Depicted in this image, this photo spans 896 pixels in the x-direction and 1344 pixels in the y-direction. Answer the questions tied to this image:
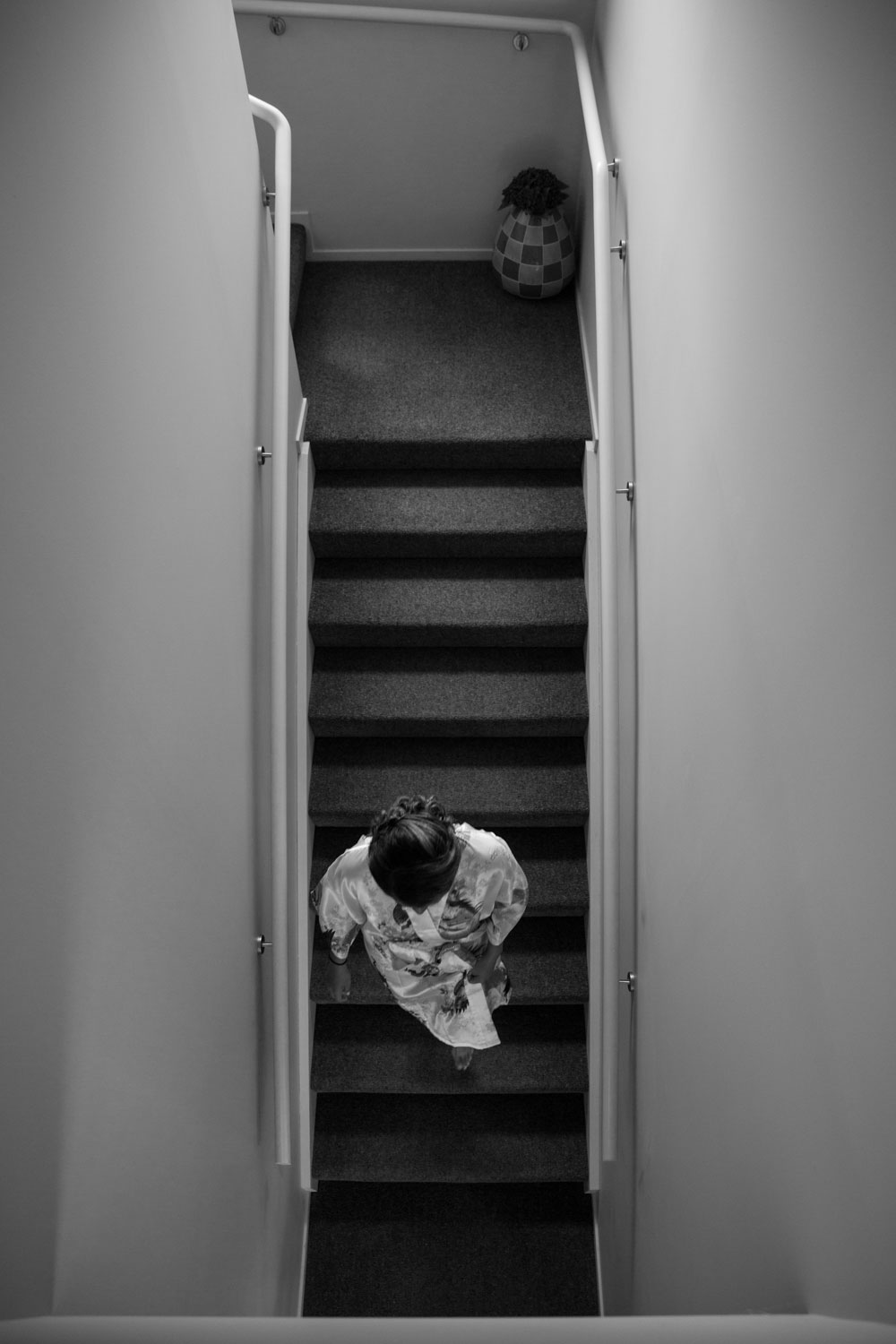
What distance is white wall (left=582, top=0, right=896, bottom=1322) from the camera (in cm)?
163

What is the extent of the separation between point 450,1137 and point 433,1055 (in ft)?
1.10

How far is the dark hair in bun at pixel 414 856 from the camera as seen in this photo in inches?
113

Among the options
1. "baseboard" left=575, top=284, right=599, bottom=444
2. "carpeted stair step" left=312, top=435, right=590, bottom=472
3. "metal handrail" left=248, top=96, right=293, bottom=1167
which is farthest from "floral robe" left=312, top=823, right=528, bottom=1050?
"baseboard" left=575, top=284, right=599, bottom=444

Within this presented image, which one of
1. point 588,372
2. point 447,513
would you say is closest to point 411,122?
point 588,372

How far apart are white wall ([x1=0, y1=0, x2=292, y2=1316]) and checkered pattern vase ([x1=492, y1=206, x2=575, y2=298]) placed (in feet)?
5.80

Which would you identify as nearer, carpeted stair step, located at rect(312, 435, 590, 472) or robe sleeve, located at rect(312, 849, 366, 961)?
robe sleeve, located at rect(312, 849, 366, 961)

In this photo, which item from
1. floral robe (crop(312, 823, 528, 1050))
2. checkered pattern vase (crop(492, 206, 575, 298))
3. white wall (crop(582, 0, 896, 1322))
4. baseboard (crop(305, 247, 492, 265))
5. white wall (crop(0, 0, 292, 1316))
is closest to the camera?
white wall (crop(582, 0, 896, 1322))

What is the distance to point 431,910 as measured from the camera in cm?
335

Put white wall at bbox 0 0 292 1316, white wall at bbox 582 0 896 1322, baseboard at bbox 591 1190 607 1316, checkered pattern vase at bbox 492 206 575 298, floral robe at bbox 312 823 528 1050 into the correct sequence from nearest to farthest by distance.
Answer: white wall at bbox 582 0 896 1322, white wall at bbox 0 0 292 1316, floral robe at bbox 312 823 528 1050, baseboard at bbox 591 1190 607 1316, checkered pattern vase at bbox 492 206 575 298

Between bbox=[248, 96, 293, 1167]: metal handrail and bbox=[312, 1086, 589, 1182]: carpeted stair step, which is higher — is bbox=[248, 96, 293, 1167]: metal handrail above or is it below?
above

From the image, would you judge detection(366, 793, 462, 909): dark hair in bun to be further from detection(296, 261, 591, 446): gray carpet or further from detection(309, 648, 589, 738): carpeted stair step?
detection(296, 261, 591, 446): gray carpet

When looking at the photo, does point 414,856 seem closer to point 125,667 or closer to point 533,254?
point 125,667

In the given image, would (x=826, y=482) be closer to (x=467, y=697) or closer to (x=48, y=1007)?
(x=48, y=1007)

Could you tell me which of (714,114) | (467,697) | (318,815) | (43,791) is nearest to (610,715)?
(467,697)
